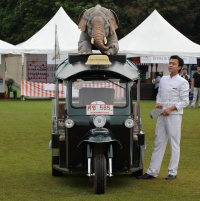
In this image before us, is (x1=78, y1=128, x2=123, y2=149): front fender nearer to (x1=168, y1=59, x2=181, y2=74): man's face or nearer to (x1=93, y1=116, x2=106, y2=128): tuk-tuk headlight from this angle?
(x1=93, y1=116, x2=106, y2=128): tuk-tuk headlight

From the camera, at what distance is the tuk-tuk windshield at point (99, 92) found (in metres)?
8.11

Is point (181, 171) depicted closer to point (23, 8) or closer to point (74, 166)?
point (74, 166)

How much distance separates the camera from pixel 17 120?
19.0 metres

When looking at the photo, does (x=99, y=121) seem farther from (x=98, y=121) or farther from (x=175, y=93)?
(x=175, y=93)

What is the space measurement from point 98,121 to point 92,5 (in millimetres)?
43036

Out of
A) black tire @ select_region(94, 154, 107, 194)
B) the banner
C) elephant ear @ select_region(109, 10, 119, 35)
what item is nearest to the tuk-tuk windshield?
black tire @ select_region(94, 154, 107, 194)

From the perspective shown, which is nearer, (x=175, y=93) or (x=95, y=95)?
(x=95, y=95)

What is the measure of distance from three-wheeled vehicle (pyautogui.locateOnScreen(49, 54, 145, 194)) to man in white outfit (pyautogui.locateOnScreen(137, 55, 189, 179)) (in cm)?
39

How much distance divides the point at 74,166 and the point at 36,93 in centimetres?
2469

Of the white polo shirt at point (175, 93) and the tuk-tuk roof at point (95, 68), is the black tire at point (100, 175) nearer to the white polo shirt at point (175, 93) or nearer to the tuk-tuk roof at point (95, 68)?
the tuk-tuk roof at point (95, 68)

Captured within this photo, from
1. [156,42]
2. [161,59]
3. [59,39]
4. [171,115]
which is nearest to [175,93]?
[171,115]

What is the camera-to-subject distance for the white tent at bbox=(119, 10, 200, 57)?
103 feet

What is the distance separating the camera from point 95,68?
8062 mm

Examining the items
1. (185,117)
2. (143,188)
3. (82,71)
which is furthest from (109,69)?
(185,117)
